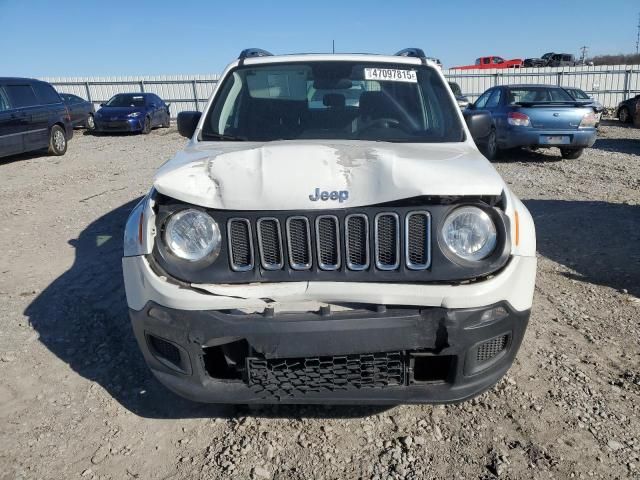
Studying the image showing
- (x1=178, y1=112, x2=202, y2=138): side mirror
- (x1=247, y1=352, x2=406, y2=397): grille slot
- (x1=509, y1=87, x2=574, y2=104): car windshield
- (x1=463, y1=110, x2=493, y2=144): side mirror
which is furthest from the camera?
(x1=509, y1=87, x2=574, y2=104): car windshield

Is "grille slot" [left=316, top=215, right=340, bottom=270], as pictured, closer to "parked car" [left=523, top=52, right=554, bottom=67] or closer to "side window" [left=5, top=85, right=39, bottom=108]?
"side window" [left=5, top=85, right=39, bottom=108]

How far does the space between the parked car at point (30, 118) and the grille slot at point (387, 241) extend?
10687mm

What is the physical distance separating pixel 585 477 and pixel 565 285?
92.2 inches

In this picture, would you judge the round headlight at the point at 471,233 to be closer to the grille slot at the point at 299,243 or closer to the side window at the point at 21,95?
the grille slot at the point at 299,243

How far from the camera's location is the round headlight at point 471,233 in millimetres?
2189

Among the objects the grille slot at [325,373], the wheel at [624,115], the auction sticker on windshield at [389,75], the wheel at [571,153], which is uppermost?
the auction sticker on windshield at [389,75]

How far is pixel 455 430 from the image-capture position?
2.53m

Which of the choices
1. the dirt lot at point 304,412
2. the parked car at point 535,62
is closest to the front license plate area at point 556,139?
the dirt lot at point 304,412

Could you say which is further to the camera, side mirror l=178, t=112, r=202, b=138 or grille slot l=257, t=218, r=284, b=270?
side mirror l=178, t=112, r=202, b=138

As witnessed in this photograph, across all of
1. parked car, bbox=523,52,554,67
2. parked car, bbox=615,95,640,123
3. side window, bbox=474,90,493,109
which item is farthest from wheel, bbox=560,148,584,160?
parked car, bbox=523,52,554,67

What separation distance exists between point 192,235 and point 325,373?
857mm

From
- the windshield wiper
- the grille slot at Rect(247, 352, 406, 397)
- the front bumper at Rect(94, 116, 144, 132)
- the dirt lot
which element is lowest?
the dirt lot

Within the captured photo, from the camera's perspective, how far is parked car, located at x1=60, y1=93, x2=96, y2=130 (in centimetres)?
1733

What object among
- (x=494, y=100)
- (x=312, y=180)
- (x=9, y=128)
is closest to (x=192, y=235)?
(x=312, y=180)
